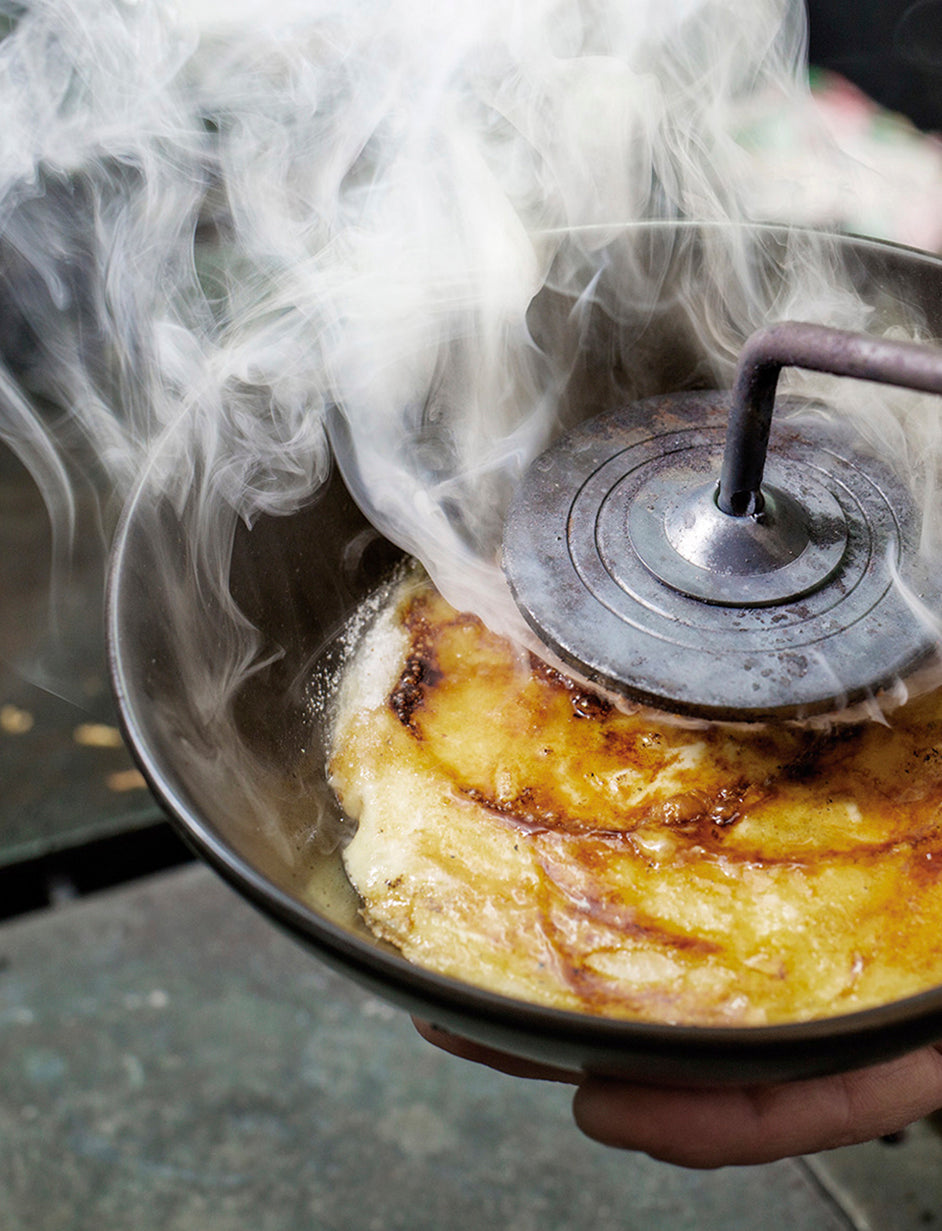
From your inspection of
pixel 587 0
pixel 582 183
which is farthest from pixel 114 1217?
pixel 587 0

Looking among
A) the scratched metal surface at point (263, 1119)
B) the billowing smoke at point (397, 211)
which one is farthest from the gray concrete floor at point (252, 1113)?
the billowing smoke at point (397, 211)

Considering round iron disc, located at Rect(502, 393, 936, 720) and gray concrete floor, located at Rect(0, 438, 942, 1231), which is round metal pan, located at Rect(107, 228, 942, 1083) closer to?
round iron disc, located at Rect(502, 393, 936, 720)

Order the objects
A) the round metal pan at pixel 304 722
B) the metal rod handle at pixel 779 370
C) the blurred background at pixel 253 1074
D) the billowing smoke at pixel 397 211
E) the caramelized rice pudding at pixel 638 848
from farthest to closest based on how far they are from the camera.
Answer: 1. the blurred background at pixel 253 1074
2. the billowing smoke at pixel 397 211
3. the caramelized rice pudding at pixel 638 848
4. the metal rod handle at pixel 779 370
5. the round metal pan at pixel 304 722

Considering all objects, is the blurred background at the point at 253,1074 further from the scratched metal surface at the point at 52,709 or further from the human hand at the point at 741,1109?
the human hand at the point at 741,1109

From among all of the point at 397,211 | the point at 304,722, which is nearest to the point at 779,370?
the point at 304,722

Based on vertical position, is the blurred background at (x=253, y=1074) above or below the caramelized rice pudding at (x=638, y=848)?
below

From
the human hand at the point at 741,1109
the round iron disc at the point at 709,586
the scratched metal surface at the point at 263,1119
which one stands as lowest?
the scratched metal surface at the point at 263,1119

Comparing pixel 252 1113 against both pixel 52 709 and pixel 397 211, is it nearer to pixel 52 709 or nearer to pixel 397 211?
pixel 52 709
